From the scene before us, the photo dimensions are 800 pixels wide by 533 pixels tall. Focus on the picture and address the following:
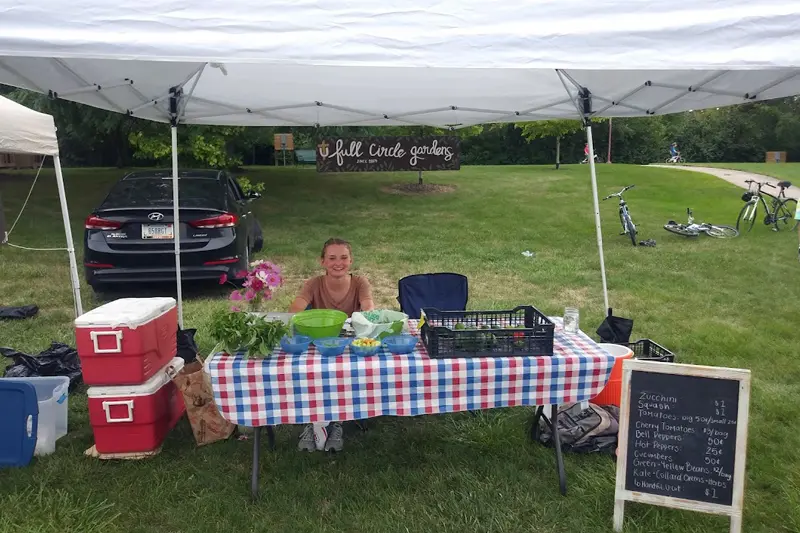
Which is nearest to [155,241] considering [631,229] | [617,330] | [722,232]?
[617,330]

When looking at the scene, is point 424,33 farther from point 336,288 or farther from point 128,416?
point 128,416

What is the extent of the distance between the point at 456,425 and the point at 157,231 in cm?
382

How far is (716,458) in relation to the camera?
7.63 ft

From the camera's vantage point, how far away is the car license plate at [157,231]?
5734 millimetres

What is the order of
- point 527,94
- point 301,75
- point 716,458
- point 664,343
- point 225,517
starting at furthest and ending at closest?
point 664,343, point 527,94, point 301,75, point 225,517, point 716,458

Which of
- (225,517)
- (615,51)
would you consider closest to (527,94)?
(615,51)

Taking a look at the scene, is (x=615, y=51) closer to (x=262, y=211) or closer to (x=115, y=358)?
(x=115, y=358)

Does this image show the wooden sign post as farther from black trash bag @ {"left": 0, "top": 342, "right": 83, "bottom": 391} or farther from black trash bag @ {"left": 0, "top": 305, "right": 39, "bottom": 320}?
black trash bag @ {"left": 0, "top": 305, "right": 39, "bottom": 320}

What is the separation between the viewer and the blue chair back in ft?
13.4

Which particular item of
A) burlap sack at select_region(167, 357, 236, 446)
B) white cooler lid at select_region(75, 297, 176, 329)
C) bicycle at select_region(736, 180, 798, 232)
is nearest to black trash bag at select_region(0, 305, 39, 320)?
white cooler lid at select_region(75, 297, 176, 329)

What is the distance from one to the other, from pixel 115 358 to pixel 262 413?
0.96 m

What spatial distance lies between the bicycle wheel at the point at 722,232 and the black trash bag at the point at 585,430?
29.6 feet

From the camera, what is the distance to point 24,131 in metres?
A: 4.01

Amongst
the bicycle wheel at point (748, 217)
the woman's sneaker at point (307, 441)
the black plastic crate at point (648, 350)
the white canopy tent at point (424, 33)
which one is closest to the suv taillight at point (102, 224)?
the woman's sneaker at point (307, 441)
